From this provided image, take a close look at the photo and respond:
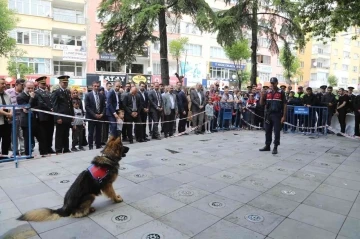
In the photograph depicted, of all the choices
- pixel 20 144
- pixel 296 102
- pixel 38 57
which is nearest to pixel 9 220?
pixel 20 144

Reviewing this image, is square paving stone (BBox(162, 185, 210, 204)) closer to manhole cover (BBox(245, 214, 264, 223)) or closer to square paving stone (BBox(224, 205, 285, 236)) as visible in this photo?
square paving stone (BBox(224, 205, 285, 236))

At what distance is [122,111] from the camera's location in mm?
9133

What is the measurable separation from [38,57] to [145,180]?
30687 mm

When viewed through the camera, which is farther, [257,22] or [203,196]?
[257,22]

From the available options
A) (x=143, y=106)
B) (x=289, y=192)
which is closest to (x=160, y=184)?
(x=289, y=192)

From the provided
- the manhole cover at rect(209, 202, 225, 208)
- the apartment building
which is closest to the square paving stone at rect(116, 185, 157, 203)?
the manhole cover at rect(209, 202, 225, 208)

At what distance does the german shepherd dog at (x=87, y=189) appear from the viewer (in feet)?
11.8

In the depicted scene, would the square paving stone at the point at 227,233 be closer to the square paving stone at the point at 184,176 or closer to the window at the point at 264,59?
the square paving stone at the point at 184,176

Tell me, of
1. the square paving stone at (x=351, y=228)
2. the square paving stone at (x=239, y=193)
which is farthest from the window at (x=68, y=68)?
the square paving stone at (x=351, y=228)

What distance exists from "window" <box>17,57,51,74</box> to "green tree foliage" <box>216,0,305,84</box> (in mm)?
23283

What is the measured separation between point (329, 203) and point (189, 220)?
2373 millimetres

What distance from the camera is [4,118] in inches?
258

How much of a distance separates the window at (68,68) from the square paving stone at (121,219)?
32320 mm

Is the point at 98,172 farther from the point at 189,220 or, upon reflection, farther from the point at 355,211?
the point at 355,211
